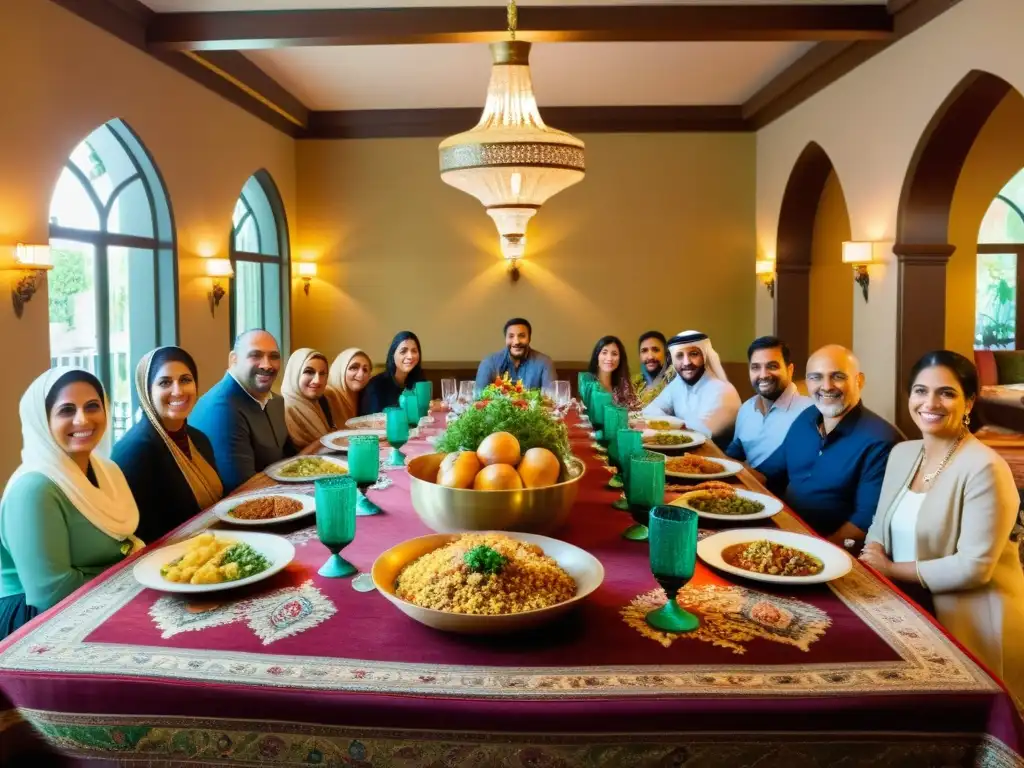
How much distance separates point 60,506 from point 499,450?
1021 mm

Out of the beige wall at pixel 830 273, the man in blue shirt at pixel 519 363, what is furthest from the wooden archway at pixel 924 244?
the beige wall at pixel 830 273

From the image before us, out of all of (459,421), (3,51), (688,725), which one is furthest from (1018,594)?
(3,51)

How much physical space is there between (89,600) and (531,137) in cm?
225

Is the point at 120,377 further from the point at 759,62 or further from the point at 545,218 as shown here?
the point at 759,62

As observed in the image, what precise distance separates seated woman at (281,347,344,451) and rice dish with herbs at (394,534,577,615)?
8.04 feet

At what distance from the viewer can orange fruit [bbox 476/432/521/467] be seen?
1856 mm

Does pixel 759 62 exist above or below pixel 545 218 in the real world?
above

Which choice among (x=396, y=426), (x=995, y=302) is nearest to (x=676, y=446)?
(x=396, y=426)

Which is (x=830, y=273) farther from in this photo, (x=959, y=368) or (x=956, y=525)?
(x=956, y=525)

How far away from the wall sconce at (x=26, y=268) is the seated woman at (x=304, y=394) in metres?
1.23

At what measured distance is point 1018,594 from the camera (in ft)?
6.15

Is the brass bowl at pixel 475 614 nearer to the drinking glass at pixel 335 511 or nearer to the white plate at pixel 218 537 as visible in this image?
the drinking glass at pixel 335 511

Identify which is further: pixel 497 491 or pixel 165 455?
pixel 165 455

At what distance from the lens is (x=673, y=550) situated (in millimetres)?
1359
